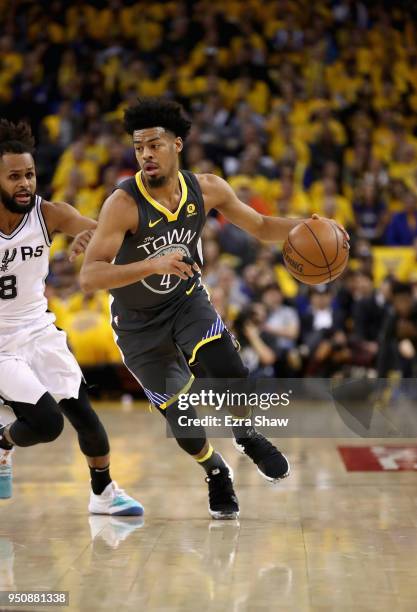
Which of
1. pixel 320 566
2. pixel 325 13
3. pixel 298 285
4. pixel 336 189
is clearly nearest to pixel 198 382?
pixel 320 566

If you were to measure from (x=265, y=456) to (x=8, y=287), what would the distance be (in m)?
1.49

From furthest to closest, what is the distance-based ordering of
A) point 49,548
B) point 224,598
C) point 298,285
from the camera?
point 298,285
point 49,548
point 224,598

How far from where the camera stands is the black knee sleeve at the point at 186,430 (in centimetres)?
501

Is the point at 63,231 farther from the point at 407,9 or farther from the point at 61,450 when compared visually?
the point at 407,9

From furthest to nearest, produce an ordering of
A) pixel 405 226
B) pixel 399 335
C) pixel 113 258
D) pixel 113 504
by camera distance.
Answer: pixel 405 226, pixel 399 335, pixel 113 504, pixel 113 258

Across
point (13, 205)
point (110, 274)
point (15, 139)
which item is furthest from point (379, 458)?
point (15, 139)

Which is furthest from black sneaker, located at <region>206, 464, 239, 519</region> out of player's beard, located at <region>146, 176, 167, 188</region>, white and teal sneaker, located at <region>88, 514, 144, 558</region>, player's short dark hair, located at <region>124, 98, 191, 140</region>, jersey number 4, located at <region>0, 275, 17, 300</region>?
player's short dark hair, located at <region>124, 98, 191, 140</region>

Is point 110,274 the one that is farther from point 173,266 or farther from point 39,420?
point 39,420

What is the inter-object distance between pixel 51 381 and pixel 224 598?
5.64 feet

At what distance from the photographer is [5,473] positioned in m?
5.41

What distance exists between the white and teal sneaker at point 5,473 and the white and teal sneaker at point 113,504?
489 millimetres

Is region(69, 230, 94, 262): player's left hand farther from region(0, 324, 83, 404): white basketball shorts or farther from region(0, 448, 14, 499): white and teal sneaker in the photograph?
region(0, 448, 14, 499): white and teal sneaker

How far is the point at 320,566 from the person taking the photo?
4.02m

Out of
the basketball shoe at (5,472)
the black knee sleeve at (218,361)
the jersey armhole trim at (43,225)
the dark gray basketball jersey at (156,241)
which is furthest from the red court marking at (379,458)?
the jersey armhole trim at (43,225)
